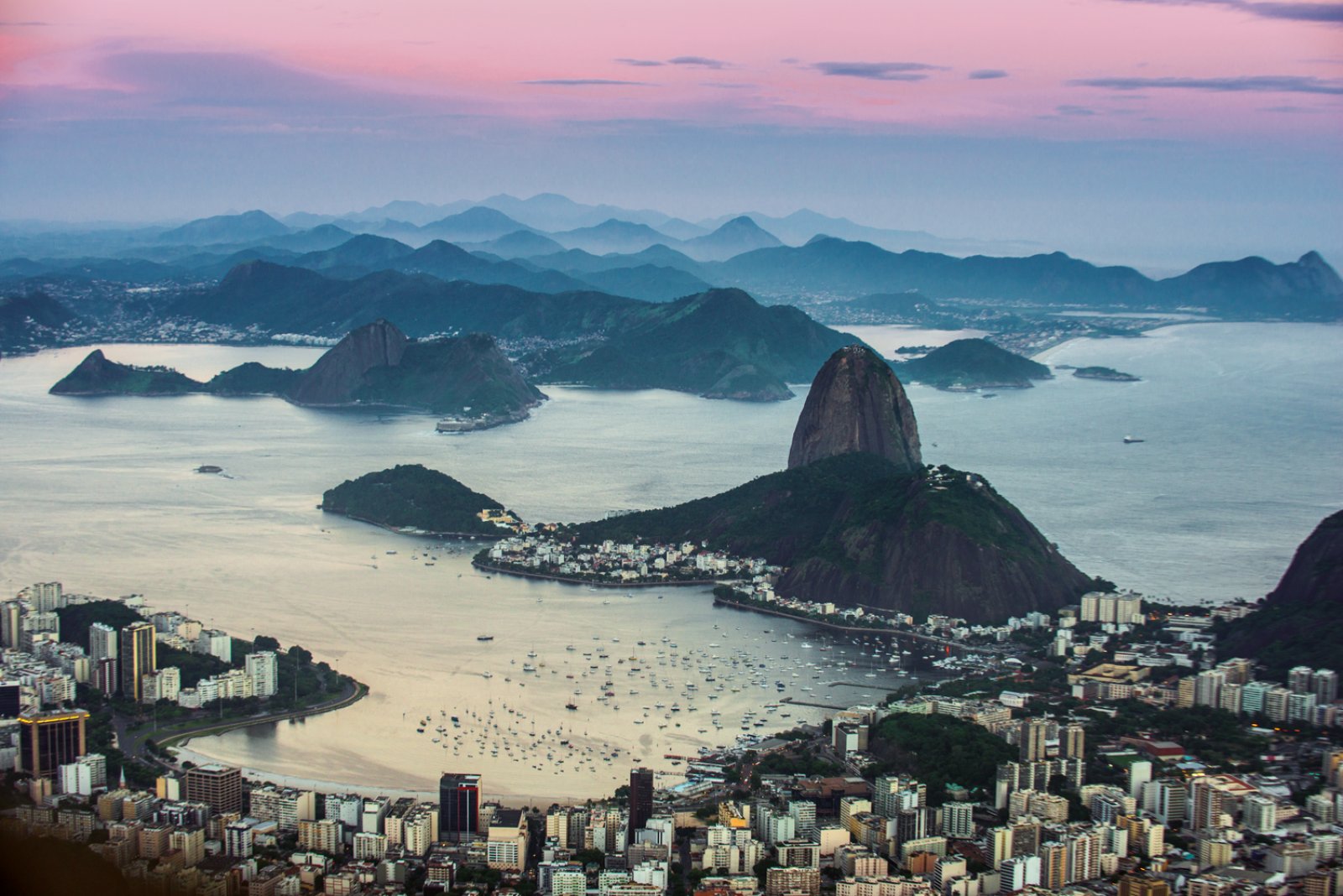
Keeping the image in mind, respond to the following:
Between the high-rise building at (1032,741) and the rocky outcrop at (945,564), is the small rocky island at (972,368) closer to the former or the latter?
the rocky outcrop at (945,564)

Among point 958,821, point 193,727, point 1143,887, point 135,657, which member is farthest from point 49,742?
point 1143,887

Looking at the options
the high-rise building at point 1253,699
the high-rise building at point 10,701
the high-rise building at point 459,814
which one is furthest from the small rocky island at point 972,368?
the high-rise building at point 459,814

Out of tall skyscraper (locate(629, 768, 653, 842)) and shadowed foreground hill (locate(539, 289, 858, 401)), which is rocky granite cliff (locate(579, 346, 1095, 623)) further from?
shadowed foreground hill (locate(539, 289, 858, 401))

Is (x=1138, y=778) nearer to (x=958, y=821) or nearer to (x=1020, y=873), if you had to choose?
(x=958, y=821)

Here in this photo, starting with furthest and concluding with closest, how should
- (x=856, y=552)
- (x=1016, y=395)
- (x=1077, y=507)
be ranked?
(x=1016, y=395) → (x=1077, y=507) → (x=856, y=552)

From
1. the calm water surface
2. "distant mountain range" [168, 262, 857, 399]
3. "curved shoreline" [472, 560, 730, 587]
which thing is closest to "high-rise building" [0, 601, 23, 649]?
the calm water surface

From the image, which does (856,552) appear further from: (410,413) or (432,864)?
(410,413)

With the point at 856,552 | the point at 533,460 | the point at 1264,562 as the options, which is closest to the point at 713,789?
the point at 856,552
